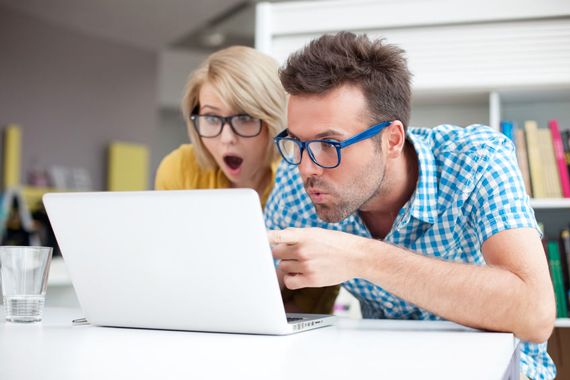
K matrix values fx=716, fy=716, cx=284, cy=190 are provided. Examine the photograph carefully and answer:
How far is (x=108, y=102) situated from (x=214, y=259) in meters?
7.04

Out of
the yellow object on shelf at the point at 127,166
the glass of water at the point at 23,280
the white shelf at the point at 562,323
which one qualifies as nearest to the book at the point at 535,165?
the white shelf at the point at 562,323

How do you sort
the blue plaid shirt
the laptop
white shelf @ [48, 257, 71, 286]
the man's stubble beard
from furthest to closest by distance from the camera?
white shelf @ [48, 257, 71, 286], the man's stubble beard, the blue plaid shirt, the laptop

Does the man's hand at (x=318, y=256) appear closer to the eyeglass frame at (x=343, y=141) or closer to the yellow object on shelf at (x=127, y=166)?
the eyeglass frame at (x=343, y=141)

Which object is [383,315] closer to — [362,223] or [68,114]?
[362,223]

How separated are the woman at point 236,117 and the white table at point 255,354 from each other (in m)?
0.90

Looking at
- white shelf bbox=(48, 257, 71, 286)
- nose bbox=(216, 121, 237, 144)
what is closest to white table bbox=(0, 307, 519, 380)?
nose bbox=(216, 121, 237, 144)

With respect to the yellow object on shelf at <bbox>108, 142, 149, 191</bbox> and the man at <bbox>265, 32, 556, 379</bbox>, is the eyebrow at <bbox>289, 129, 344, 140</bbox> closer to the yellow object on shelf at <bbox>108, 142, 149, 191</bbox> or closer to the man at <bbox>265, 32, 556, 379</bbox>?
the man at <bbox>265, 32, 556, 379</bbox>

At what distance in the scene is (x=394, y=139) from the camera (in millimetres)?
1584

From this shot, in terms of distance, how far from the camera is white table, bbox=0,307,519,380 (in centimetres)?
85

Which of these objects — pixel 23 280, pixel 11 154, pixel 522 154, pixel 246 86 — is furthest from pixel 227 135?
pixel 11 154

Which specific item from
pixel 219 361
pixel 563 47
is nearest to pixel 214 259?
pixel 219 361

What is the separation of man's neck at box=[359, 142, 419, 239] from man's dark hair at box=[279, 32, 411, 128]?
10cm

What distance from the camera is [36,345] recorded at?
105 centimetres

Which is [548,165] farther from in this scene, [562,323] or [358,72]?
[358,72]
